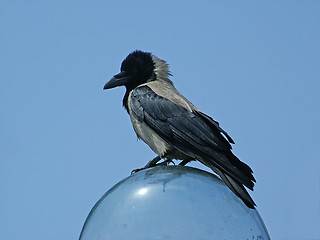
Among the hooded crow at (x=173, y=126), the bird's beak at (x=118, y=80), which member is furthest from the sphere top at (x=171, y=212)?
the bird's beak at (x=118, y=80)

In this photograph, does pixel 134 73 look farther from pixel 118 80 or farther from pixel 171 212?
pixel 171 212

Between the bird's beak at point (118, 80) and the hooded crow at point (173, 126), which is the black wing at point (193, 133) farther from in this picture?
the bird's beak at point (118, 80)

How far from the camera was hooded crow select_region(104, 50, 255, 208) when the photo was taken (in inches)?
165

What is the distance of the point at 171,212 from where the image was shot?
310 centimetres

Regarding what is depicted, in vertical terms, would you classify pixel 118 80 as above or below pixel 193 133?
above

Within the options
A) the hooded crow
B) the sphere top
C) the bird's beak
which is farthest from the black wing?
the bird's beak

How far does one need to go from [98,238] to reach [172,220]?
43 cm

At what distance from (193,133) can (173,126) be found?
10.9 inches

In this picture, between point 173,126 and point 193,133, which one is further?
point 173,126

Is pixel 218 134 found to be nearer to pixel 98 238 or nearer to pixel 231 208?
pixel 231 208

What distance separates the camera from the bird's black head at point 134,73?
6.09m

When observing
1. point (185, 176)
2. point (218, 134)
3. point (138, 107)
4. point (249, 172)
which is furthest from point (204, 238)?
point (138, 107)

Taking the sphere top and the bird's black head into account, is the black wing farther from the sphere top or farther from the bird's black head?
the bird's black head

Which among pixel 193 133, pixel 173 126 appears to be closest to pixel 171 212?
pixel 193 133
